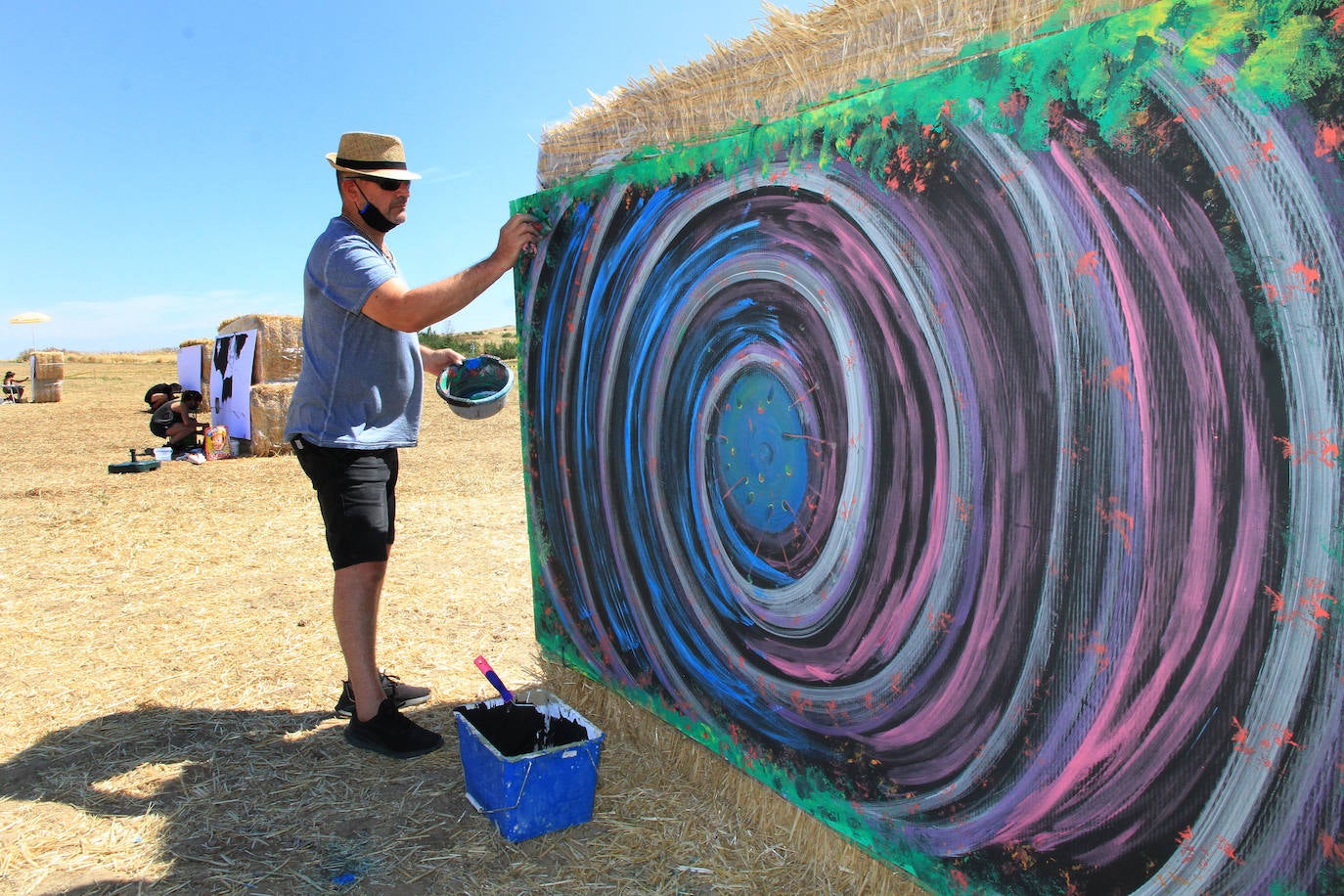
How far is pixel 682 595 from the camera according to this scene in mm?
2473

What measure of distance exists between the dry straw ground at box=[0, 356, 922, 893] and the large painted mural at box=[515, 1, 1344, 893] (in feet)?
0.81

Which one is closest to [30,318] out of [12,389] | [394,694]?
[12,389]

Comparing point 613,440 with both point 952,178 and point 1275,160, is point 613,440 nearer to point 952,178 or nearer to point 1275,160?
point 952,178

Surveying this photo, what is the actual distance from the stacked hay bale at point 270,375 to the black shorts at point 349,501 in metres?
7.10

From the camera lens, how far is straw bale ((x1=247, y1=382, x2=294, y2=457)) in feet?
31.5

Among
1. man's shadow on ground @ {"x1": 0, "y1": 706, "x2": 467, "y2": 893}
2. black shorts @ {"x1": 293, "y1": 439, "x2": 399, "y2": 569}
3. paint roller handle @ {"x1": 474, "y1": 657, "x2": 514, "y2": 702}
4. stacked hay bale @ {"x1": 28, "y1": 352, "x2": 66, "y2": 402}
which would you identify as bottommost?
man's shadow on ground @ {"x1": 0, "y1": 706, "x2": 467, "y2": 893}

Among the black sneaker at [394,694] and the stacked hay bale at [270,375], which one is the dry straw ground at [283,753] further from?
the stacked hay bale at [270,375]

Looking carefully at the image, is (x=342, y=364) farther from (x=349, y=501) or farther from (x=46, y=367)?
(x=46, y=367)

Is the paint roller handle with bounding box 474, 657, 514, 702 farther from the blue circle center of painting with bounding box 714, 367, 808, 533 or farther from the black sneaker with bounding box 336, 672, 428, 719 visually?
the blue circle center of painting with bounding box 714, 367, 808, 533

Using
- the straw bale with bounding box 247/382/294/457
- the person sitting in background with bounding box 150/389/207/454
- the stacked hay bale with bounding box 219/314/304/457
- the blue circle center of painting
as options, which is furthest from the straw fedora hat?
the person sitting in background with bounding box 150/389/207/454

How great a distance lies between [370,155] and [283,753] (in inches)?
75.2

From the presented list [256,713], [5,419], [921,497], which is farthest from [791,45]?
[5,419]

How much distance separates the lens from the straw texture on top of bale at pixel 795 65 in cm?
157

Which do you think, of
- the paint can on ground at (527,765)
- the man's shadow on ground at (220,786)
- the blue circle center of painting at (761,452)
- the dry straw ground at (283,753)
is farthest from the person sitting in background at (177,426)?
the blue circle center of painting at (761,452)
